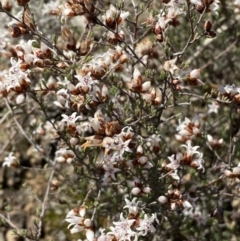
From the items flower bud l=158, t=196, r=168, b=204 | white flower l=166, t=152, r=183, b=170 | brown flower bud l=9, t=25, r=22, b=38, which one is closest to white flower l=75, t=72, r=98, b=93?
brown flower bud l=9, t=25, r=22, b=38

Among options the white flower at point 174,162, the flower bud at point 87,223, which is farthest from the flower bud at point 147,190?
the flower bud at point 87,223

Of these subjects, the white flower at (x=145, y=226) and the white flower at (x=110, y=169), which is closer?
the white flower at (x=145, y=226)

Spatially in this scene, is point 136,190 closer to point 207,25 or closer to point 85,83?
point 85,83

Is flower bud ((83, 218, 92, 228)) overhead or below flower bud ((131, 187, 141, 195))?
below

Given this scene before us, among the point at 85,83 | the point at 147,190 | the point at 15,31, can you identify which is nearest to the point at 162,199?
the point at 147,190

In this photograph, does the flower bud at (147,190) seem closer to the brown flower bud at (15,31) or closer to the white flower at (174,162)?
the white flower at (174,162)

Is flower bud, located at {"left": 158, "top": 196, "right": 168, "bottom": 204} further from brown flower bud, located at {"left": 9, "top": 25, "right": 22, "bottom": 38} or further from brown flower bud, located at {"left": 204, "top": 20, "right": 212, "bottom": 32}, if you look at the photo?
brown flower bud, located at {"left": 9, "top": 25, "right": 22, "bottom": 38}

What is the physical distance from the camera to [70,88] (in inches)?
124

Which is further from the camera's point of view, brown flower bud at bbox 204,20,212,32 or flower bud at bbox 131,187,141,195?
flower bud at bbox 131,187,141,195

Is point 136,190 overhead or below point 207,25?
below

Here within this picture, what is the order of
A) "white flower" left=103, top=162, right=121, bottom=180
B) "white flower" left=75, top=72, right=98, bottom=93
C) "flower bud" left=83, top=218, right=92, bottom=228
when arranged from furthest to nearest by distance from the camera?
"white flower" left=103, top=162, right=121, bottom=180, "flower bud" left=83, top=218, right=92, bottom=228, "white flower" left=75, top=72, right=98, bottom=93


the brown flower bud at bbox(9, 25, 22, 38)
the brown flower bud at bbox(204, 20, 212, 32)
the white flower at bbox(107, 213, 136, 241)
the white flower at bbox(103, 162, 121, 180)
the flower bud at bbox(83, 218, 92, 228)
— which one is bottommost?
the white flower at bbox(107, 213, 136, 241)

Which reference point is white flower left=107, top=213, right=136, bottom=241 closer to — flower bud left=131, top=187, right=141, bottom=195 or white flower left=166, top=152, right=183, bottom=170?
flower bud left=131, top=187, right=141, bottom=195

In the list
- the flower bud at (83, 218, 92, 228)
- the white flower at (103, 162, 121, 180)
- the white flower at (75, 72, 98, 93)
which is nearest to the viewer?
the white flower at (75, 72, 98, 93)
